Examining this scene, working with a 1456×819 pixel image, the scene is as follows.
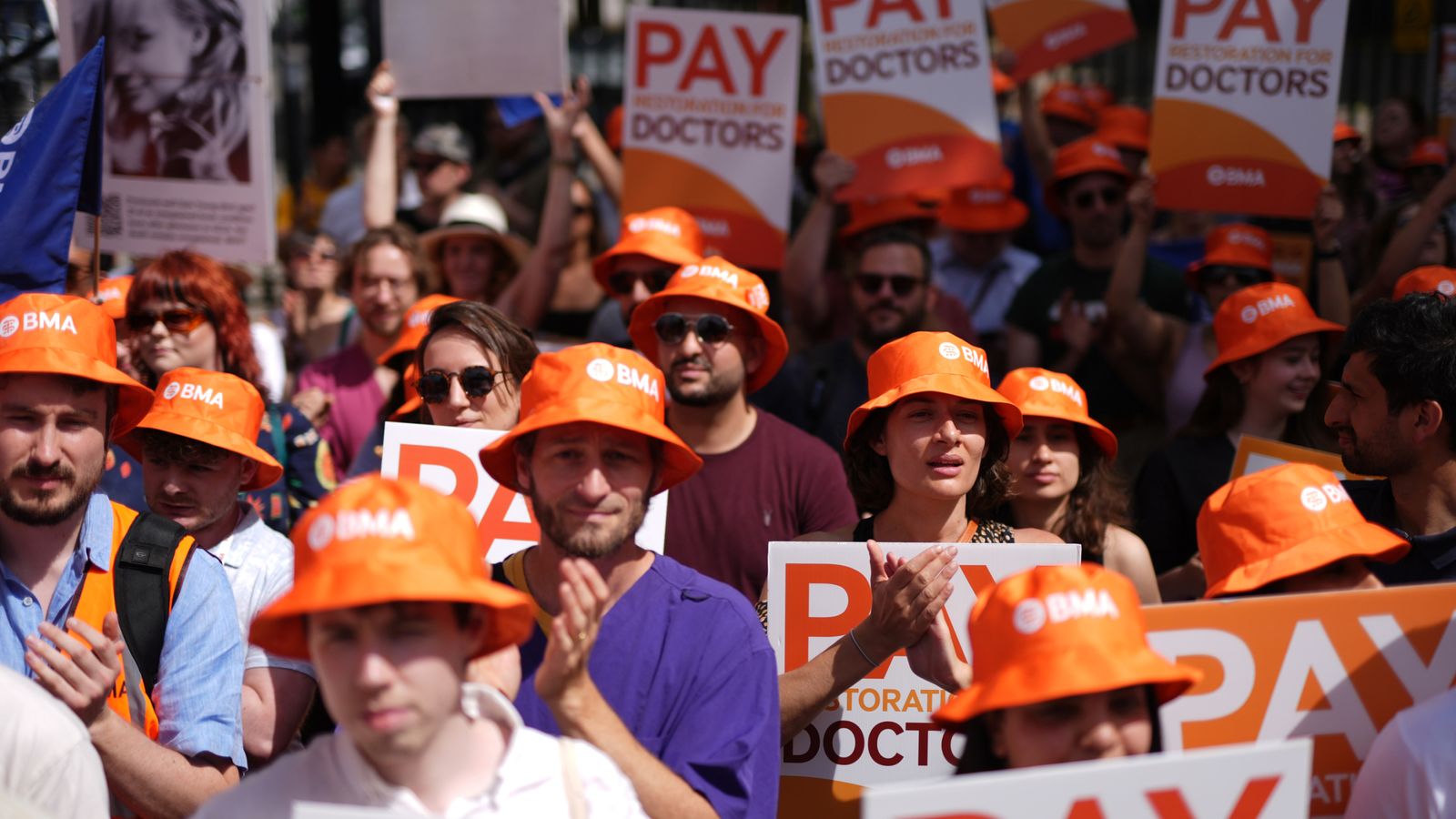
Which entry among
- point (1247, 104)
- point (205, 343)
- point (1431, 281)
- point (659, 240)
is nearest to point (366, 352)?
point (205, 343)

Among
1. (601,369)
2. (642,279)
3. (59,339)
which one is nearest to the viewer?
(601,369)

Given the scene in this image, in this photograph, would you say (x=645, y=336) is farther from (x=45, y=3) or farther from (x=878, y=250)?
(x=45, y=3)

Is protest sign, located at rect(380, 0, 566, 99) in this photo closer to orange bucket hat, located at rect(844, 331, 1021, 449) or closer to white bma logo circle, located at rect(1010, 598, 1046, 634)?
orange bucket hat, located at rect(844, 331, 1021, 449)

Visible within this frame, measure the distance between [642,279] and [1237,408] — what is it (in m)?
2.41

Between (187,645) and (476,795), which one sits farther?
(187,645)

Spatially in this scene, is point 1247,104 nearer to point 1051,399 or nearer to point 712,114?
point 712,114

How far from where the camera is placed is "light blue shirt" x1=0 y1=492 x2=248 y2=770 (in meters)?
3.88

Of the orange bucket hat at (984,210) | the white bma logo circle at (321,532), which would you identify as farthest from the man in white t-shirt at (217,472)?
the orange bucket hat at (984,210)

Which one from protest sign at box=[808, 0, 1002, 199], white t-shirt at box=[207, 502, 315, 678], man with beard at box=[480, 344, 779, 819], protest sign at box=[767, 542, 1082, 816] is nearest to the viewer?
man with beard at box=[480, 344, 779, 819]

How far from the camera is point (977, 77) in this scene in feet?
26.1

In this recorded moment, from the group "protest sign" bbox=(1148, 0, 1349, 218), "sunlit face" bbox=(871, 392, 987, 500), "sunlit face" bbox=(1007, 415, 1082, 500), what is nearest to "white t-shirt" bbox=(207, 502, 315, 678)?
"sunlit face" bbox=(871, 392, 987, 500)

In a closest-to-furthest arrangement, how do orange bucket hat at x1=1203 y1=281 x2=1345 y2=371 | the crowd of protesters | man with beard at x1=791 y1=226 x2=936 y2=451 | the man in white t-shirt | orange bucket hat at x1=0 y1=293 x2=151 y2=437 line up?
1. the crowd of protesters
2. orange bucket hat at x1=0 y1=293 x2=151 y2=437
3. the man in white t-shirt
4. orange bucket hat at x1=1203 y1=281 x2=1345 y2=371
5. man with beard at x1=791 y1=226 x2=936 y2=451

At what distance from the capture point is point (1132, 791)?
288cm

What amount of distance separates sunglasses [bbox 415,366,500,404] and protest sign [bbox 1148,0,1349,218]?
359 centimetres
